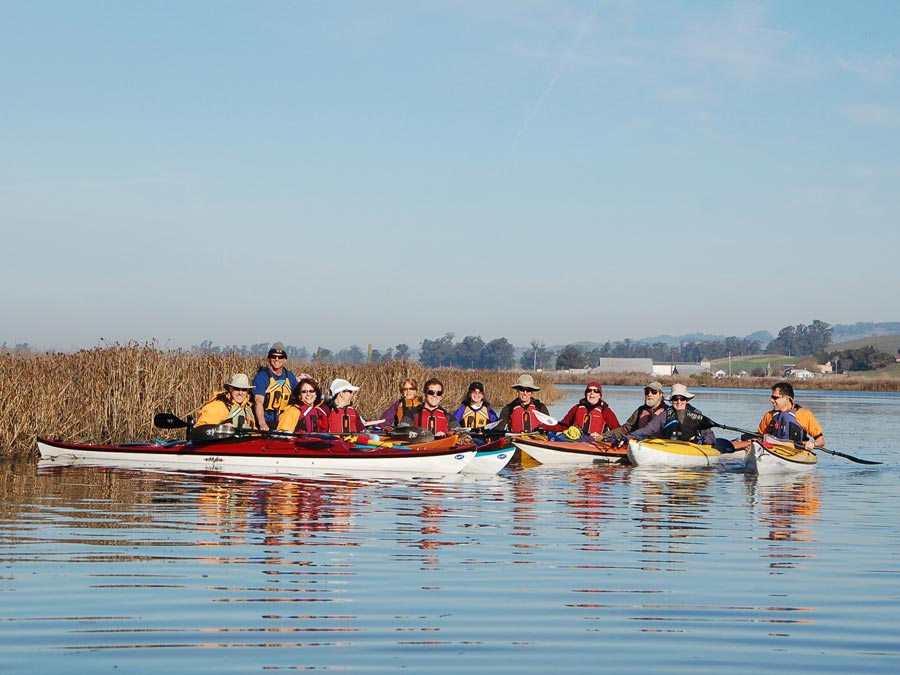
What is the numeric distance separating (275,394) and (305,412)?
0.97 metres

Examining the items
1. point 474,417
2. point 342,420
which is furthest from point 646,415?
point 342,420

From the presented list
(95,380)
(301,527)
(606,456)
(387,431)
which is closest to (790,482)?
(606,456)

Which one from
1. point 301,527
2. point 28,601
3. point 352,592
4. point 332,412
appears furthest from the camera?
point 332,412

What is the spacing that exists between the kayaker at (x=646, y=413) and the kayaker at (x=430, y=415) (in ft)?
11.0

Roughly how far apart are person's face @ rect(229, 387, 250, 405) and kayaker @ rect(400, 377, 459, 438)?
271 cm

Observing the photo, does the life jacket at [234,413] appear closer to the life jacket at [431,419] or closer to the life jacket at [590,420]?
the life jacket at [431,419]

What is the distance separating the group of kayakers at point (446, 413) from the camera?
16.4 m

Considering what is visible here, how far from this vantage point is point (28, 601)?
697 centimetres

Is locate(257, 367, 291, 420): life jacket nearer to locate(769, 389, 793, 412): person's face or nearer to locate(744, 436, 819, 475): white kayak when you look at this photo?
locate(744, 436, 819, 475): white kayak

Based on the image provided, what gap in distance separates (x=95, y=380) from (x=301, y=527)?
369 inches

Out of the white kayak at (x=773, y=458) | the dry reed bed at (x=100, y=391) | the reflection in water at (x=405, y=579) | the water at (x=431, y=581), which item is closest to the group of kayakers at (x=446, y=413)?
the white kayak at (x=773, y=458)

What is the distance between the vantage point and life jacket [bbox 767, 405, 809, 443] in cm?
1938

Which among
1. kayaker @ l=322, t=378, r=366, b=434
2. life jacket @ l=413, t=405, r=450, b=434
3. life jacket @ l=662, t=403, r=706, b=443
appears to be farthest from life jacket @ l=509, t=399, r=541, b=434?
kayaker @ l=322, t=378, r=366, b=434

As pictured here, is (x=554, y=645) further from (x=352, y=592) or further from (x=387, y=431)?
(x=387, y=431)
